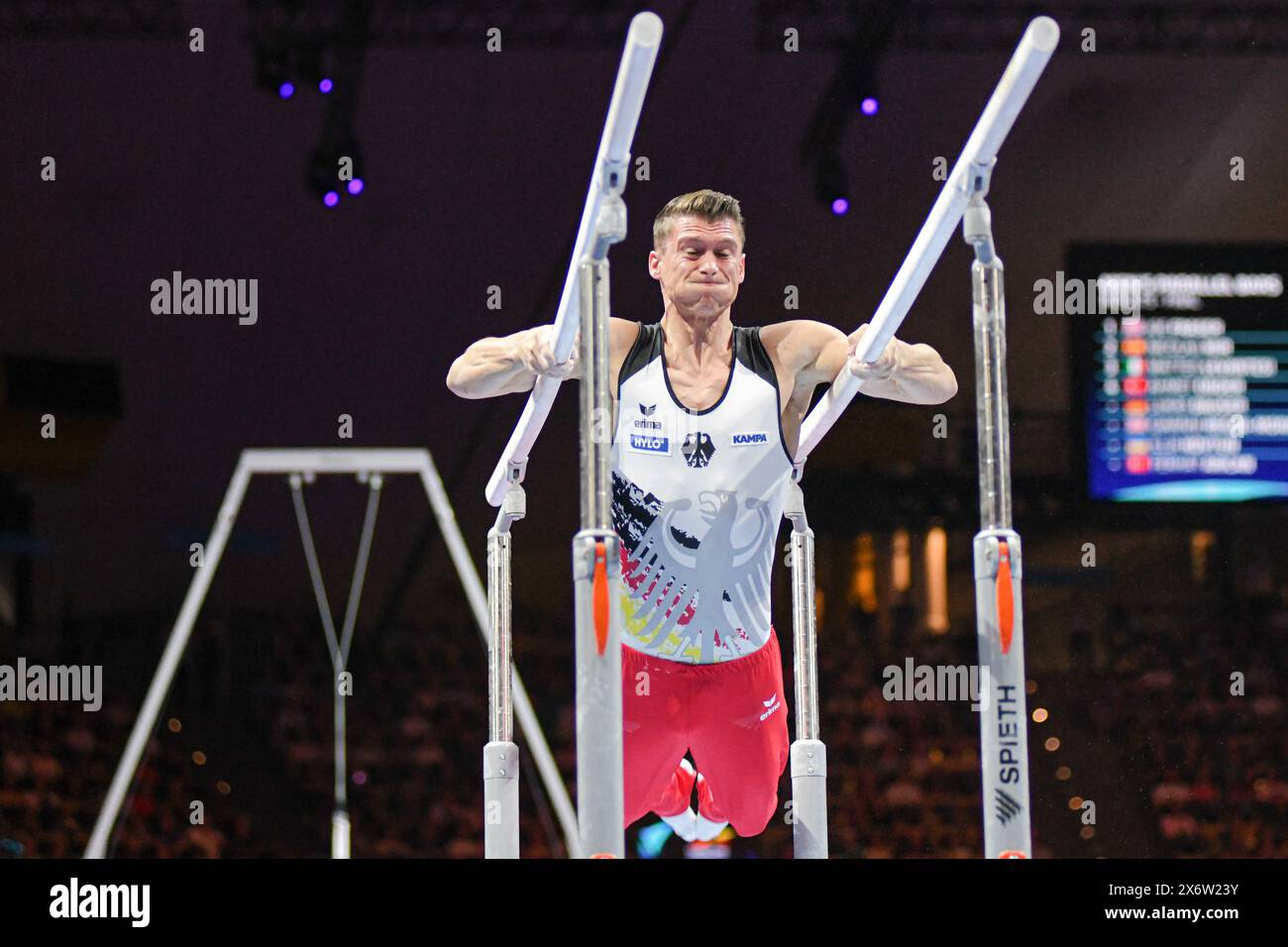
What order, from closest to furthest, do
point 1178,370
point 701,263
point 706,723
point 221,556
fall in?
1. point 701,263
2. point 706,723
3. point 1178,370
4. point 221,556

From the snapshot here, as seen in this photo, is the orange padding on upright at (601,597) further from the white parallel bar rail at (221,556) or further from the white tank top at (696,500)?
the white parallel bar rail at (221,556)

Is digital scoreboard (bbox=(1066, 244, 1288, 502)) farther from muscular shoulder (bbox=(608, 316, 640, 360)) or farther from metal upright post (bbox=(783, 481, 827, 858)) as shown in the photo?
muscular shoulder (bbox=(608, 316, 640, 360))

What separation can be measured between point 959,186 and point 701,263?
115cm

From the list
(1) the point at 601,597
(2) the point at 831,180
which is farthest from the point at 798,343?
(2) the point at 831,180

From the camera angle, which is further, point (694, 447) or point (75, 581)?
point (75, 581)

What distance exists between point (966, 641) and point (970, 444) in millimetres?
1227

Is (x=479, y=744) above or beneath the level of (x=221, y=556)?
beneath

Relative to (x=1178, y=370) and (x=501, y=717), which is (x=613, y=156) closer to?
(x=501, y=717)

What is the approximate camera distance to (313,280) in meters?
8.34

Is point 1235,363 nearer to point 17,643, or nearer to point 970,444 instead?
point 970,444

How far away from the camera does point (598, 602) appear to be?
310 centimetres

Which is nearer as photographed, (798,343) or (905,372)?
(905,372)

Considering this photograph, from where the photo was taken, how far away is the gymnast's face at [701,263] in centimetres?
414

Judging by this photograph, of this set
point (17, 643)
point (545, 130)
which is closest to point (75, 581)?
point (17, 643)
